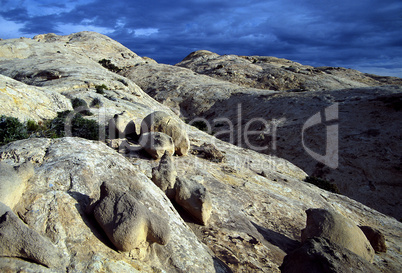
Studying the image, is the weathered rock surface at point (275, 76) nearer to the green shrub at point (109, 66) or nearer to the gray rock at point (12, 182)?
the green shrub at point (109, 66)

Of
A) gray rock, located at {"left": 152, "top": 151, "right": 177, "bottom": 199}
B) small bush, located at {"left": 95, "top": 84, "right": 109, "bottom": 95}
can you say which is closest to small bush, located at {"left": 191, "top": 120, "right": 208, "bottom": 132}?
small bush, located at {"left": 95, "top": 84, "right": 109, "bottom": 95}

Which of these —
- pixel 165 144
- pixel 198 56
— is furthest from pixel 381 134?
pixel 198 56

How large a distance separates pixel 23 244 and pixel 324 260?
4.37 metres

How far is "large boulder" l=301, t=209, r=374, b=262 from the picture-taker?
20.4 feet

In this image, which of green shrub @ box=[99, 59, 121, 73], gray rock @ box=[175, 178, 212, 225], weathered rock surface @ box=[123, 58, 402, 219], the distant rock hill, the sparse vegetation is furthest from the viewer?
green shrub @ box=[99, 59, 121, 73]

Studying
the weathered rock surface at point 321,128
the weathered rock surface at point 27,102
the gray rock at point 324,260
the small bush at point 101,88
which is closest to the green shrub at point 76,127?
the weathered rock surface at point 27,102

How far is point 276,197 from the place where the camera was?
9.27 meters

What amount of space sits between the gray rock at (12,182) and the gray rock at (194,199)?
326 centimetres

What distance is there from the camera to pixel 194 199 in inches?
258

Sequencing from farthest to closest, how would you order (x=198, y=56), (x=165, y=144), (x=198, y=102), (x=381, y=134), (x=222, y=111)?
(x=198, y=56), (x=198, y=102), (x=222, y=111), (x=381, y=134), (x=165, y=144)

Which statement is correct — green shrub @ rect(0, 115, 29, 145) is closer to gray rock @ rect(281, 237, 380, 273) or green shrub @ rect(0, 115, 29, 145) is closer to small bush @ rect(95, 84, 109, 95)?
gray rock @ rect(281, 237, 380, 273)

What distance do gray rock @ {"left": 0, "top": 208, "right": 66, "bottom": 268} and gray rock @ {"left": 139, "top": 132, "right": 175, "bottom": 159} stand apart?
5567mm

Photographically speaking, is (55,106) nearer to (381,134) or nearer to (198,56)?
(381,134)

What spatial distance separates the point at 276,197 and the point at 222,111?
73.4ft
